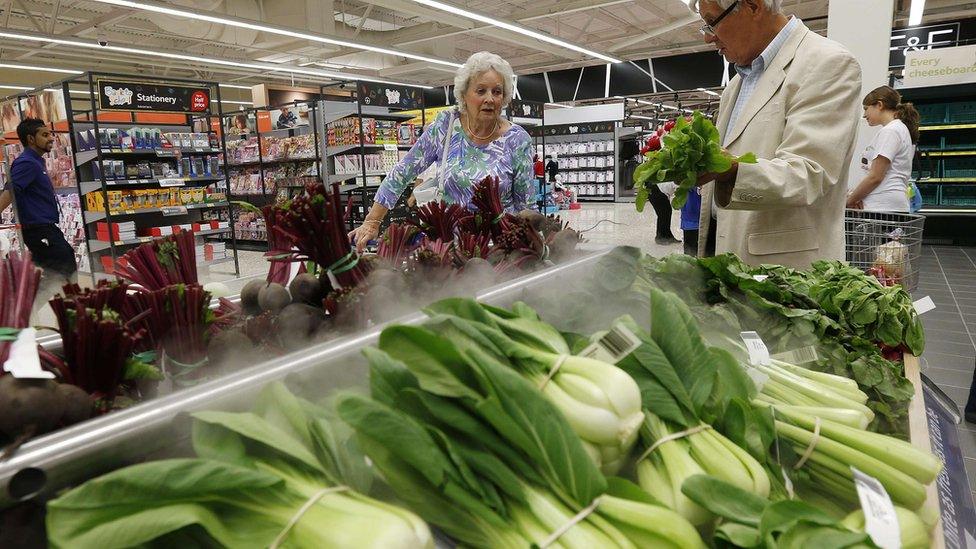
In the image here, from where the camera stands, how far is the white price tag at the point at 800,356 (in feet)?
4.97

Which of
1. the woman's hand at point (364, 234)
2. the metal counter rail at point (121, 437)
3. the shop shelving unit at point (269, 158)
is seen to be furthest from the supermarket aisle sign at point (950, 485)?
the shop shelving unit at point (269, 158)

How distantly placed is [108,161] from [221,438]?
30.3 ft

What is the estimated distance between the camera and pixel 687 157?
1711mm

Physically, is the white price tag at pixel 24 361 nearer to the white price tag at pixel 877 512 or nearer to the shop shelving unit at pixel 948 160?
the white price tag at pixel 877 512

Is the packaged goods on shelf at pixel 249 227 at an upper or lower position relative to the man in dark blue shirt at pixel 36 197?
lower

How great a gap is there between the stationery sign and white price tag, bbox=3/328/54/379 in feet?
29.1

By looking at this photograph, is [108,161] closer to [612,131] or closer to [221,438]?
[221,438]

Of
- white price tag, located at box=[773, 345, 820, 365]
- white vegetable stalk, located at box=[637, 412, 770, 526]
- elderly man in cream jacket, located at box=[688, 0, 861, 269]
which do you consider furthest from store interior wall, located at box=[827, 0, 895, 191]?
white vegetable stalk, located at box=[637, 412, 770, 526]

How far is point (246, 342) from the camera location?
105 cm

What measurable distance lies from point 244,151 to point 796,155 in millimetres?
11875

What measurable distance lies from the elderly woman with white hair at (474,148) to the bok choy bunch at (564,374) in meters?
1.79

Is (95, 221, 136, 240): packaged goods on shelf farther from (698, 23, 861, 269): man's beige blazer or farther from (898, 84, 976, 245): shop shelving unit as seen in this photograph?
(898, 84, 976, 245): shop shelving unit

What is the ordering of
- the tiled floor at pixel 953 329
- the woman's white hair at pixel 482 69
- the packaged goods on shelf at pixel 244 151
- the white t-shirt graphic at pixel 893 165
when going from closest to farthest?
the woman's white hair at pixel 482 69 → the tiled floor at pixel 953 329 → the white t-shirt graphic at pixel 893 165 → the packaged goods on shelf at pixel 244 151

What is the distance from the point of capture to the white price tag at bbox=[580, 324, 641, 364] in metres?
0.93
